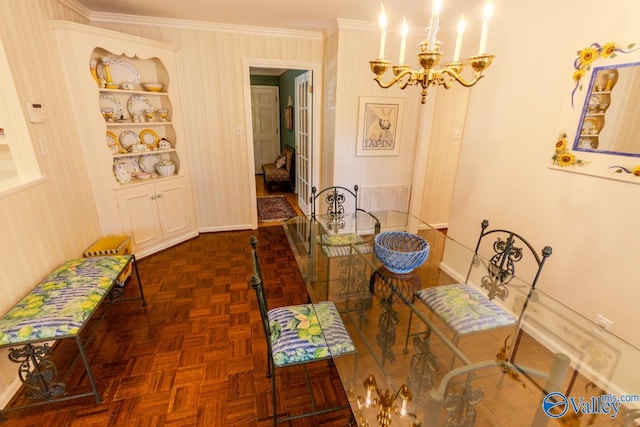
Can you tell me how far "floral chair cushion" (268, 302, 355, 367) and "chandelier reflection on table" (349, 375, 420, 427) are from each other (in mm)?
206

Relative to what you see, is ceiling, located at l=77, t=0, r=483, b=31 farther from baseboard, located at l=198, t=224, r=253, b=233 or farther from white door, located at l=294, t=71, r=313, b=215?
baseboard, located at l=198, t=224, r=253, b=233

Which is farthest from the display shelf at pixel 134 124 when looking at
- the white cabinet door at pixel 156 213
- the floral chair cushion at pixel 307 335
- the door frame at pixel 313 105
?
the floral chair cushion at pixel 307 335

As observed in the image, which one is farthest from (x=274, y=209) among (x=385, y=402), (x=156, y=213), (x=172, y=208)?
(x=385, y=402)

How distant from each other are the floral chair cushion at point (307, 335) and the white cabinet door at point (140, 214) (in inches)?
84.6

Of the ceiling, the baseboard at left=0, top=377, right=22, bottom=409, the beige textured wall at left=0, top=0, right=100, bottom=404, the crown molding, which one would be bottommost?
the baseboard at left=0, top=377, right=22, bottom=409

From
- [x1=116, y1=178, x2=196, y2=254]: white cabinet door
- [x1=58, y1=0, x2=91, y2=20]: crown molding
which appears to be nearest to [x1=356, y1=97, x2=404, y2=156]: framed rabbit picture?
[x1=116, y1=178, x2=196, y2=254]: white cabinet door

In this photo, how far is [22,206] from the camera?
1.73 metres

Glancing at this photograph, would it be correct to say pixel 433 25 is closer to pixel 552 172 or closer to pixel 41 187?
pixel 552 172

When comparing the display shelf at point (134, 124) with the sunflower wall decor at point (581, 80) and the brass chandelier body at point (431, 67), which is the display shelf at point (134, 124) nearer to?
the brass chandelier body at point (431, 67)

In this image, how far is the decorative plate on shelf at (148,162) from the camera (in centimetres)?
318

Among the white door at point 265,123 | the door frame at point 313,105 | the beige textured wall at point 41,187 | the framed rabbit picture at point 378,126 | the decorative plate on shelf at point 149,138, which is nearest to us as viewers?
the beige textured wall at point 41,187

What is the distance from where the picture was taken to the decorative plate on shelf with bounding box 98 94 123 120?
2.82m

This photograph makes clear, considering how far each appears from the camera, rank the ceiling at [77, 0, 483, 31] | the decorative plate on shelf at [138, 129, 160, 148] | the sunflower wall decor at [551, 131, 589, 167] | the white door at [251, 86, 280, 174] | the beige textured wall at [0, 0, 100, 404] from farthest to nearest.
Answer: the white door at [251, 86, 280, 174] < the decorative plate on shelf at [138, 129, 160, 148] < the ceiling at [77, 0, 483, 31] < the sunflower wall decor at [551, 131, 589, 167] < the beige textured wall at [0, 0, 100, 404]

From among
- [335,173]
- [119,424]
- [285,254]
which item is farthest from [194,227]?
[119,424]
